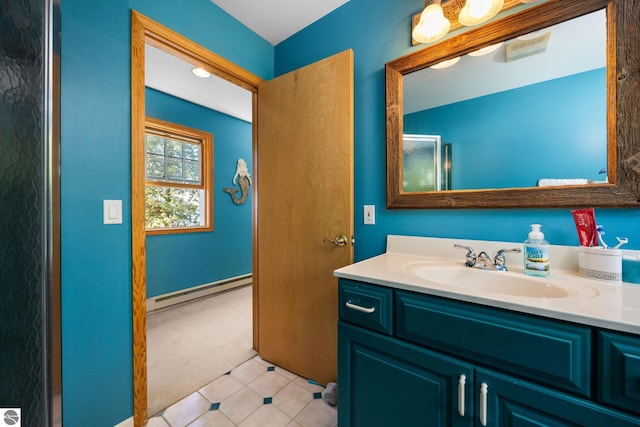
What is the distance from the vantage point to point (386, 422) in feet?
2.93

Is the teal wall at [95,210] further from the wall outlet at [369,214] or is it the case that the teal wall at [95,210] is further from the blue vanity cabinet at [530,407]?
the blue vanity cabinet at [530,407]

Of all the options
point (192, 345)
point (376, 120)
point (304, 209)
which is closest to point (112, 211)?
point (304, 209)

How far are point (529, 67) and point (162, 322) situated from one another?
3.33m

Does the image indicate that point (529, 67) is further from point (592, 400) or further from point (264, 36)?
point (264, 36)

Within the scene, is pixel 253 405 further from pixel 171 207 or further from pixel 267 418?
pixel 171 207

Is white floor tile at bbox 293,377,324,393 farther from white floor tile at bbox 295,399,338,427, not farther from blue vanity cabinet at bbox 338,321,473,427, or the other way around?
blue vanity cabinet at bbox 338,321,473,427

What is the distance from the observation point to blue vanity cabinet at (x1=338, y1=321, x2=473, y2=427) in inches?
29.6

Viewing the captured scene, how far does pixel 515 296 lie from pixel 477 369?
242 mm

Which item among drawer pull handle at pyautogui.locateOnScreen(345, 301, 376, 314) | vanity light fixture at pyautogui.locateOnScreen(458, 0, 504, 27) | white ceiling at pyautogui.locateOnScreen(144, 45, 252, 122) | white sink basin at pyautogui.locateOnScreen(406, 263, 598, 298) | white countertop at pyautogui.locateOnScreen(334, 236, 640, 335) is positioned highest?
white ceiling at pyautogui.locateOnScreen(144, 45, 252, 122)

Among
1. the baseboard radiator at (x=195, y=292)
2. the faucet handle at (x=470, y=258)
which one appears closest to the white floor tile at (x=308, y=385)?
the faucet handle at (x=470, y=258)

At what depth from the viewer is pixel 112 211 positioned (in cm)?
119

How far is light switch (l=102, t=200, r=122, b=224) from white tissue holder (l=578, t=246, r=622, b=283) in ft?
6.51

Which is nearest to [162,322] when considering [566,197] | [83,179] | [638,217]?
[83,179]

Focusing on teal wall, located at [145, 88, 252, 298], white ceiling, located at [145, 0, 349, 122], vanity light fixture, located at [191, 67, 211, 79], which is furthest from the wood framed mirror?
teal wall, located at [145, 88, 252, 298]
